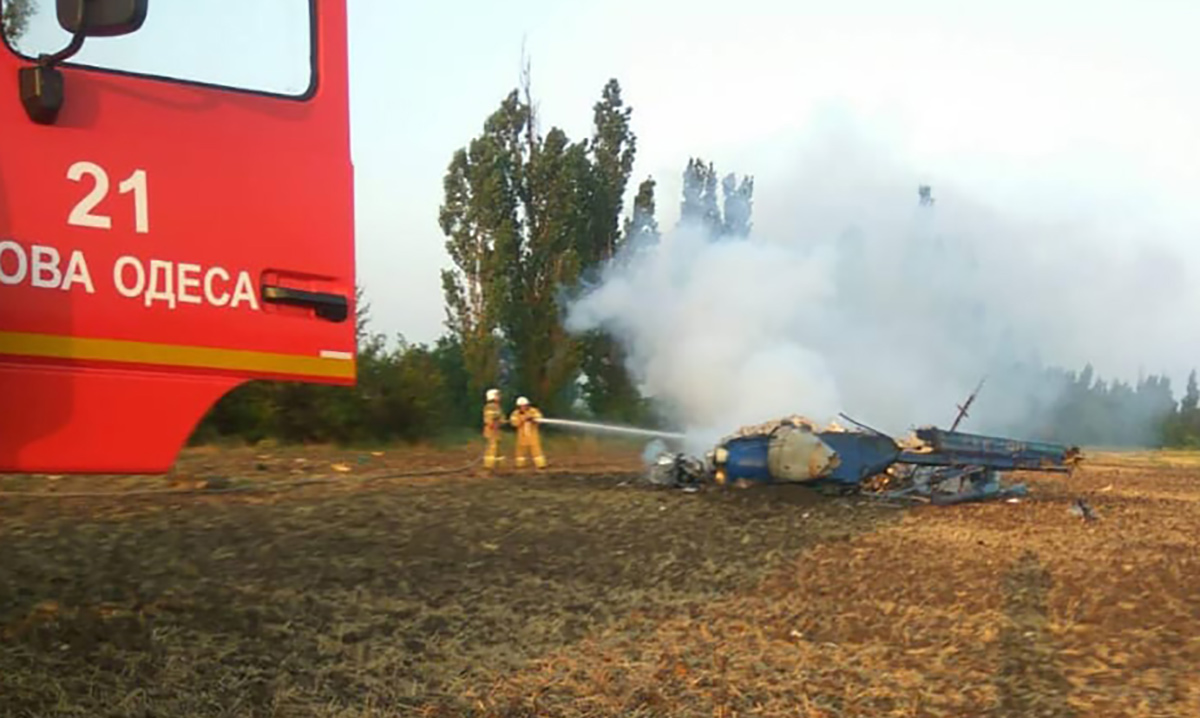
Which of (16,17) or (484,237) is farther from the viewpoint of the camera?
(484,237)

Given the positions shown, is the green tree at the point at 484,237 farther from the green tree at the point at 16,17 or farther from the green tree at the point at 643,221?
the green tree at the point at 16,17

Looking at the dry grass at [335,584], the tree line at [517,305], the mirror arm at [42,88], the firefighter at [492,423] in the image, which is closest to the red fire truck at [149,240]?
the mirror arm at [42,88]

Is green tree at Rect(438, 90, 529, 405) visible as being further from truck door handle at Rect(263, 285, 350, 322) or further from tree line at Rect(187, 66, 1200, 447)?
truck door handle at Rect(263, 285, 350, 322)

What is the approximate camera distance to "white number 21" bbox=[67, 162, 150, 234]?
145 inches

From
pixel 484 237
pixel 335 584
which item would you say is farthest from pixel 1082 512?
pixel 484 237

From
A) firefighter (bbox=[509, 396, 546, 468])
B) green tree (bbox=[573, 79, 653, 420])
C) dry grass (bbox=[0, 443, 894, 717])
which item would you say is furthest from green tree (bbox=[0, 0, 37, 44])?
green tree (bbox=[573, 79, 653, 420])

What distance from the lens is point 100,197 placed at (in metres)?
3.72

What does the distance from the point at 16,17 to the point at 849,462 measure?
14130mm

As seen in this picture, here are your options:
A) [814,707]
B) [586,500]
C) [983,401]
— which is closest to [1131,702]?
[814,707]

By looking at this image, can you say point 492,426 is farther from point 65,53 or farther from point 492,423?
point 65,53

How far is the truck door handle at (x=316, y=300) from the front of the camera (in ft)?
13.1

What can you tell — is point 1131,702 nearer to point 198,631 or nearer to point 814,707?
point 814,707

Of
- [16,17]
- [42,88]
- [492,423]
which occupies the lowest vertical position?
[492,423]

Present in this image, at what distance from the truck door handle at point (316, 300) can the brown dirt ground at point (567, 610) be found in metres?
2.39
